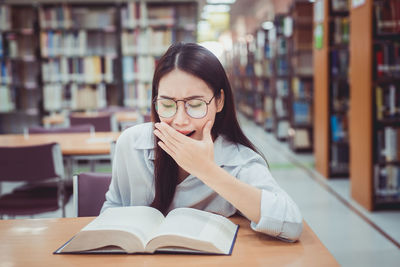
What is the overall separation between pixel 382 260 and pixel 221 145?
1778 mm

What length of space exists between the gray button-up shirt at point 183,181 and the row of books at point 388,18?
2784mm

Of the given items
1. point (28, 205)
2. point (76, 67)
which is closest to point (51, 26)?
point (76, 67)

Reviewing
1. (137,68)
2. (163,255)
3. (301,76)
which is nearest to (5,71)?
(137,68)

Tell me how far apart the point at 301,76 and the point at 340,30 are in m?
1.74

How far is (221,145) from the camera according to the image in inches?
57.4

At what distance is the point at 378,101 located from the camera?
3.78 m

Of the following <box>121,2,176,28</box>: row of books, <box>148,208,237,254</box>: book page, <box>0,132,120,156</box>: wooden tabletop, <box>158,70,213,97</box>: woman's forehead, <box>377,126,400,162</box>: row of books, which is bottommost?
<box>377,126,400,162</box>: row of books

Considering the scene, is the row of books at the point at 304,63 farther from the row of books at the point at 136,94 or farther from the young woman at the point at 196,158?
the young woman at the point at 196,158

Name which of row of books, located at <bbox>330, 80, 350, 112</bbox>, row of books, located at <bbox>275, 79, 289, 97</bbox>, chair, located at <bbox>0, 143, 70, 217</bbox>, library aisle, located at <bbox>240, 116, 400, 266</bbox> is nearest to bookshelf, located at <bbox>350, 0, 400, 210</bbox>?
library aisle, located at <bbox>240, 116, 400, 266</bbox>

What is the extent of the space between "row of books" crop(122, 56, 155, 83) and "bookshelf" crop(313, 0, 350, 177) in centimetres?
230

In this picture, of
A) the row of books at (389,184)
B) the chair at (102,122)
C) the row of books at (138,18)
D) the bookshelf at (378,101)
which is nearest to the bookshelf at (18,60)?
the row of books at (138,18)

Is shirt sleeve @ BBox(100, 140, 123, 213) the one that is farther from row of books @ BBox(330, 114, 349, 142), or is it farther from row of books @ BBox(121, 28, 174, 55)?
row of books @ BBox(121, 28, 174, 55)

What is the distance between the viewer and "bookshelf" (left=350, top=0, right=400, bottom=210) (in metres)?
3.74

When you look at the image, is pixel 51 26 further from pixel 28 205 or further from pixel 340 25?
pixel 28 205
